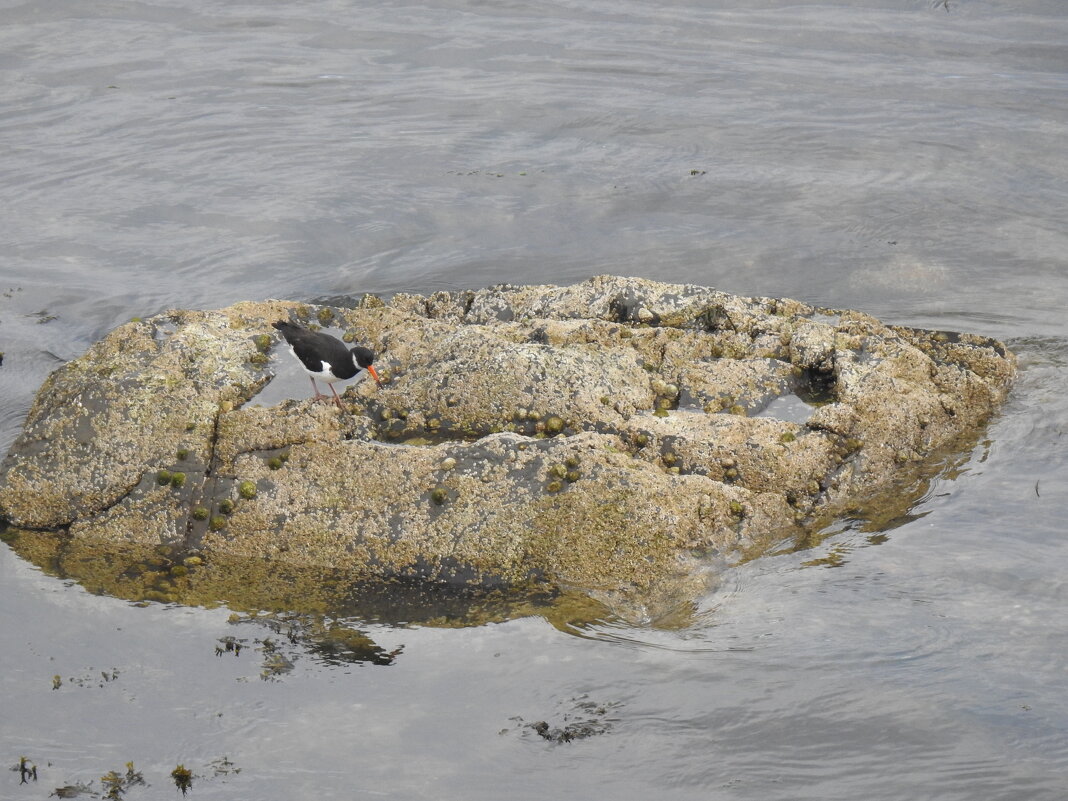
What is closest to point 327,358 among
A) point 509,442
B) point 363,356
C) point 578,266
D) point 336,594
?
point 363,356

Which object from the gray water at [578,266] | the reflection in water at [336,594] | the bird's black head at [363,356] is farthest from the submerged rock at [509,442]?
the gray water at [578,266]

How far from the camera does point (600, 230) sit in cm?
1630

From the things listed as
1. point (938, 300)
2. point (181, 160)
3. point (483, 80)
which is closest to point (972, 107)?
point (938, 300)

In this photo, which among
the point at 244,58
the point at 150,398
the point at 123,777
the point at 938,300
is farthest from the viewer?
the point at 244,58

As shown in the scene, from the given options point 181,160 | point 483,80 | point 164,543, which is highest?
point 483,80

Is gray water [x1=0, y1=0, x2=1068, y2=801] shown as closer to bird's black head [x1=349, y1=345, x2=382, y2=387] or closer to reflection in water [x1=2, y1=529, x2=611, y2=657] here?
reflection in water [x1=2, y1=529, x2=611, y2=657]

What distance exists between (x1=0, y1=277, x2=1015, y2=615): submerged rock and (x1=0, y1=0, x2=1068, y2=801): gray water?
540mm

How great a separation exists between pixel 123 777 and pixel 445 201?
12137mm

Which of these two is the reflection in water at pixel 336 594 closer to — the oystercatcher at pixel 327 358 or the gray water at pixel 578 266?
the gray water at pixel 578 266

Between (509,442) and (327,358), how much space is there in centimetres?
180

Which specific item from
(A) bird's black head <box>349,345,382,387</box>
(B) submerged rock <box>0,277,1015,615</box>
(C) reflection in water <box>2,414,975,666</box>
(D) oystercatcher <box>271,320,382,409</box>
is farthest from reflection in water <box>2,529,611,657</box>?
(A) bird's black head <box>349,345,382,387</box>

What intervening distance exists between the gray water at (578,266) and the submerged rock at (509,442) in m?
0.54

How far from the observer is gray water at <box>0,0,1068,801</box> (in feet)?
21.9

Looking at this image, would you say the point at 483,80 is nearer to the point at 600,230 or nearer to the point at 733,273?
the point at 600,230
